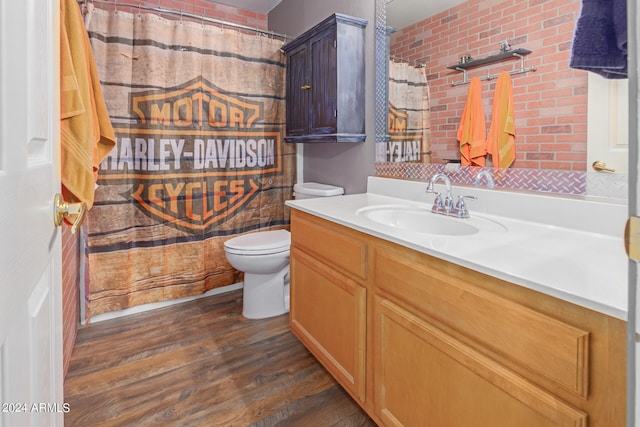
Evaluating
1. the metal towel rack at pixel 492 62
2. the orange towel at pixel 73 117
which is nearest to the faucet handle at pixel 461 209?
the metal towel rack at pixel 492 62

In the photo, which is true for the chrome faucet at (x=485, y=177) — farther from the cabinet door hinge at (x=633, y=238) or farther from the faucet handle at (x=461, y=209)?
the cabinet door hinge at (x=633, y=238)

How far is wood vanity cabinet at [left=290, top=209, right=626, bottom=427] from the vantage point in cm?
71

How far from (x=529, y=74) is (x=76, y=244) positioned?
247 cm

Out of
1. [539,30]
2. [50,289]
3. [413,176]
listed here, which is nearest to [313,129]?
[413,176]

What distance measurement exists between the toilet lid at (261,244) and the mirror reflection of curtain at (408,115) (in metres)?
0.85

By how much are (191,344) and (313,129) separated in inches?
58.2

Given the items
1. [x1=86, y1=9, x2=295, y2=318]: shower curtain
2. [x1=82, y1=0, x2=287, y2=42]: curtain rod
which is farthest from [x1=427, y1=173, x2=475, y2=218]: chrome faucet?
[x1=82, y1=0, x2=287, y2=42]: curtain rod

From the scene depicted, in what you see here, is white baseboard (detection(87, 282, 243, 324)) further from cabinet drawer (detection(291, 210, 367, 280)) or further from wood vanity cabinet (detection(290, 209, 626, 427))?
wood vanity cabinet (detection(290, 209, 626, 427))

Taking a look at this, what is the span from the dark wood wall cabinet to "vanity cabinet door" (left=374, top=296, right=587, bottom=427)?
119cm

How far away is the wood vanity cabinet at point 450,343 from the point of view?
0.71 metres

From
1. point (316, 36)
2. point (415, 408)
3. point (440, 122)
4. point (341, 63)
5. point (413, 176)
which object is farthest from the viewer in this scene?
point (316, 36)

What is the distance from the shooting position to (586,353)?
2.30 feet

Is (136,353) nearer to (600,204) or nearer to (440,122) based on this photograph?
(440,122)

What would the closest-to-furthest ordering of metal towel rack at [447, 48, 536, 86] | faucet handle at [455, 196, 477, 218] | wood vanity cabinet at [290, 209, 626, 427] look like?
1. wood vanity cabinet at [290, 209, 626, 427]
2. metal towel rack at [447, 48, 536, 86]
3. faucet handle at [455, 196, 477, 218]
